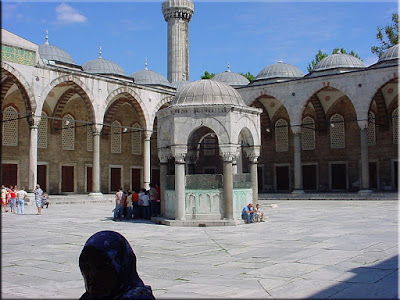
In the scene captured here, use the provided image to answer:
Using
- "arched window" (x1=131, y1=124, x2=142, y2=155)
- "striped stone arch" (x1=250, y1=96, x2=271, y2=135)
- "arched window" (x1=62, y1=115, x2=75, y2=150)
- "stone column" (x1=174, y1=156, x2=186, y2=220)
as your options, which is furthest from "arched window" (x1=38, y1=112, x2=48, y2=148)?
"stone column" (x1=174, y1=156, x2=186, y2=220)

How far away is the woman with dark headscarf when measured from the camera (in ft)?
4.09

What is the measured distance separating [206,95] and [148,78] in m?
17.1

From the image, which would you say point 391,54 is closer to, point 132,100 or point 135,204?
point 132,100

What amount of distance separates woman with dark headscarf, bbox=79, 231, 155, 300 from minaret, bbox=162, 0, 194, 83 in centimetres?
3415

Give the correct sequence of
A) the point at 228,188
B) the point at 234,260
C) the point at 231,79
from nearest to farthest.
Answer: the point at 234,260 → the point at 228,188 → the point at 231,79

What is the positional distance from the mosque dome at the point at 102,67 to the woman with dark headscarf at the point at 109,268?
25.7m

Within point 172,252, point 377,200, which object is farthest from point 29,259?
point 377,200

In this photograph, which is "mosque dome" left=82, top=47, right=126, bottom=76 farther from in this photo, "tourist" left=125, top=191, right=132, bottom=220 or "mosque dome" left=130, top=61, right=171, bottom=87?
"tourist" left=125, top=191, right=132, bottom=220

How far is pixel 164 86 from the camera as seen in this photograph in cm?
2709

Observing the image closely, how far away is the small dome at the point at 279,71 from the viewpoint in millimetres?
26641

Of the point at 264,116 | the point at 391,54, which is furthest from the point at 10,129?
the point at 391,54

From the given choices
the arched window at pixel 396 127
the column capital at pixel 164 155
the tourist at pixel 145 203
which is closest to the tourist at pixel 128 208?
the tourist at pixel 145 203

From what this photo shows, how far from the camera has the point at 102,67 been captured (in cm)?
2641

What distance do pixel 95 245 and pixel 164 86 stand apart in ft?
86.1
